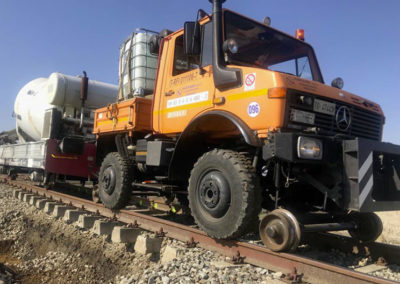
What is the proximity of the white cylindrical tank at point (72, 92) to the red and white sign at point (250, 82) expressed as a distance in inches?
279

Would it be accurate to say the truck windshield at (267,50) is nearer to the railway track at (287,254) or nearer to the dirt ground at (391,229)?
the railway track at (287,254)

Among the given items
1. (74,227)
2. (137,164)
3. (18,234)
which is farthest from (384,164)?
(18,234)

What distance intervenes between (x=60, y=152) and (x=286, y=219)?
22.9ft

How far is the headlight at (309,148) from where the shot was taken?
3271 mm

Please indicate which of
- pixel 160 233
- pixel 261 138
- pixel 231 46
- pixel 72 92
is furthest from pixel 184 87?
pixel 72 92

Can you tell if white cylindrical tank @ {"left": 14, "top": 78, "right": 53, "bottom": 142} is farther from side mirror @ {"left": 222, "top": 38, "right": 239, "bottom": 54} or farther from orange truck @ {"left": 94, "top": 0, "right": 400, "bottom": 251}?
side mirror @ {"left": 222, "top": 38, "right": 239, "bottom": 54}

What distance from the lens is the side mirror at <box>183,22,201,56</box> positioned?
4344mm

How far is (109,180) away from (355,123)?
4.07 meters

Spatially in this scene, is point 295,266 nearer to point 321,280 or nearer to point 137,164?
point 321,280

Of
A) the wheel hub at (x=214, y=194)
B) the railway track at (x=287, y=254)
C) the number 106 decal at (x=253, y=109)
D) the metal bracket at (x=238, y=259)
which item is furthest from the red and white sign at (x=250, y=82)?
the metal bracket at (x=238, y=259)

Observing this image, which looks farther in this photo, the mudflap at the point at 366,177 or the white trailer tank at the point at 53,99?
the white trailer tank at the point at 53,99

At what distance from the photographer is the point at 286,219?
328 centimetres

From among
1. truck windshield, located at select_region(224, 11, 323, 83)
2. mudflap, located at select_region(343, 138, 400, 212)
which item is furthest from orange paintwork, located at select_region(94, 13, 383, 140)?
mudflap, located at select_region(343, 138, 400, 212)

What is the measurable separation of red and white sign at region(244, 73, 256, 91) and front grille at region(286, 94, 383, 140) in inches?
18.3
